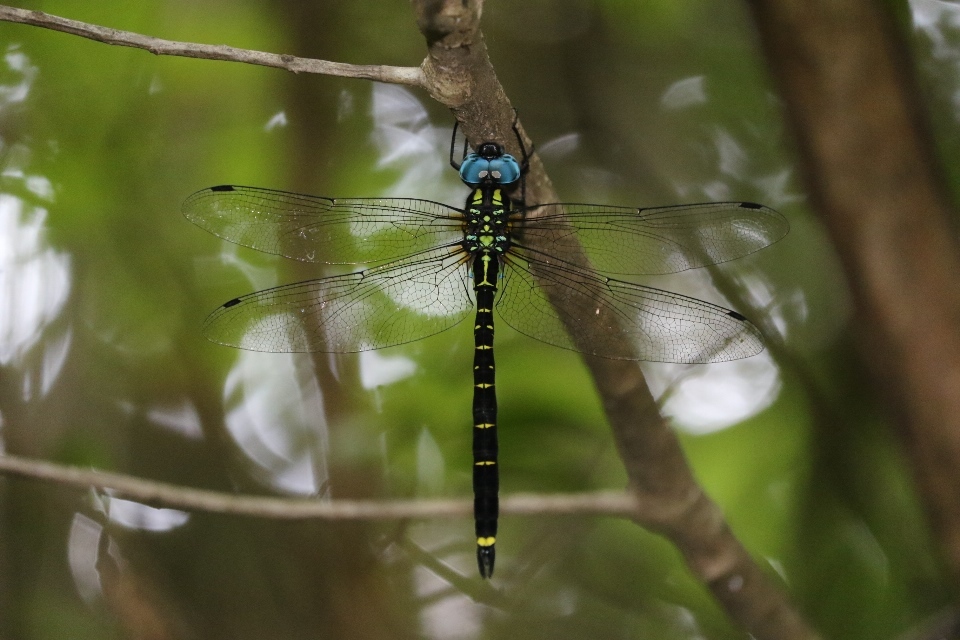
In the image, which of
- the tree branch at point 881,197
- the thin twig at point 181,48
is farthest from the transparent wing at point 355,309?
the tree branch at point 881,197

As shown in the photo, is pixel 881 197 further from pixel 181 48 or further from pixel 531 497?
pixel 181 48

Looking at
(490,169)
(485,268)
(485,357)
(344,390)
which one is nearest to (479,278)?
(485,268)

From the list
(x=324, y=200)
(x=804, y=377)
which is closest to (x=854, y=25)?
(x=804, y=377)

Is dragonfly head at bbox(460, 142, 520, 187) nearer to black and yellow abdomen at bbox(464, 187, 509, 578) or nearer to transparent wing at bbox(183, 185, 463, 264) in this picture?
black and yellow abdomen at bbox(464, 187, 509, 578)

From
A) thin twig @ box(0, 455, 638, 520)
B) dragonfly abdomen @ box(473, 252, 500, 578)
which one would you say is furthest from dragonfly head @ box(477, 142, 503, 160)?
thin twig @ box(0, 455, 638, 520)

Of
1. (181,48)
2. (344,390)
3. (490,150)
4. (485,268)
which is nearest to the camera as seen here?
(181,48)

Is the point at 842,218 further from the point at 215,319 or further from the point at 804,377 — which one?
the point at 215,319
